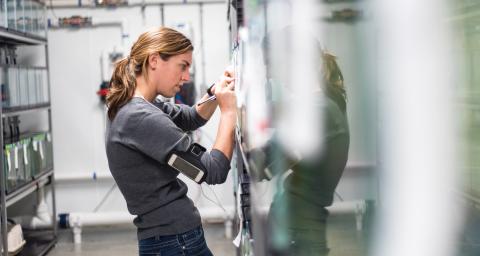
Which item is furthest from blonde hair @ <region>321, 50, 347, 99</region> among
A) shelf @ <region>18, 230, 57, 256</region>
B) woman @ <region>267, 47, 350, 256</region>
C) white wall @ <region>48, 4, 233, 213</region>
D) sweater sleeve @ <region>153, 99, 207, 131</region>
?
white wall @ <region>48, 4, 233, 213</region>

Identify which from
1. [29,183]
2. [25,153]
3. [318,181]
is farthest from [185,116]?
[29,183]

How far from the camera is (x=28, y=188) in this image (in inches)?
147

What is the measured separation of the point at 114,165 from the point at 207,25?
309cm

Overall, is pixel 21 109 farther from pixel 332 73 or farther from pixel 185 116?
pixel 332 73

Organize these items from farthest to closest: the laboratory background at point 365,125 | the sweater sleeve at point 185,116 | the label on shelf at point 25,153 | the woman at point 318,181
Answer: the label on shelf at point 25,153
the sweater sleeve at point 185,116
the woman at point 318,181
the laboratory background at point 365,125

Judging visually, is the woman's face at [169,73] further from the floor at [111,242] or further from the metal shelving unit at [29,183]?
the floor at [111,242]

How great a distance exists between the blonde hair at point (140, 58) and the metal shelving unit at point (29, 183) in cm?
188

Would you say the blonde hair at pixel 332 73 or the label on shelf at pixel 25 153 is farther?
the label on shelf at pixel 25 153

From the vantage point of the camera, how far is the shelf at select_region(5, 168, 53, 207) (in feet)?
11.0

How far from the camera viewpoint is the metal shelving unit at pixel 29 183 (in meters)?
3.20

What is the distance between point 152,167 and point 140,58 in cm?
31

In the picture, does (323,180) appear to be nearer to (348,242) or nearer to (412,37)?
(348,242)

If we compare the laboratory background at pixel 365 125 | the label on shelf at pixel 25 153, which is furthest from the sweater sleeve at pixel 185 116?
the label on shelf at pixel 25 153

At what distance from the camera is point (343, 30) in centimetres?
51
